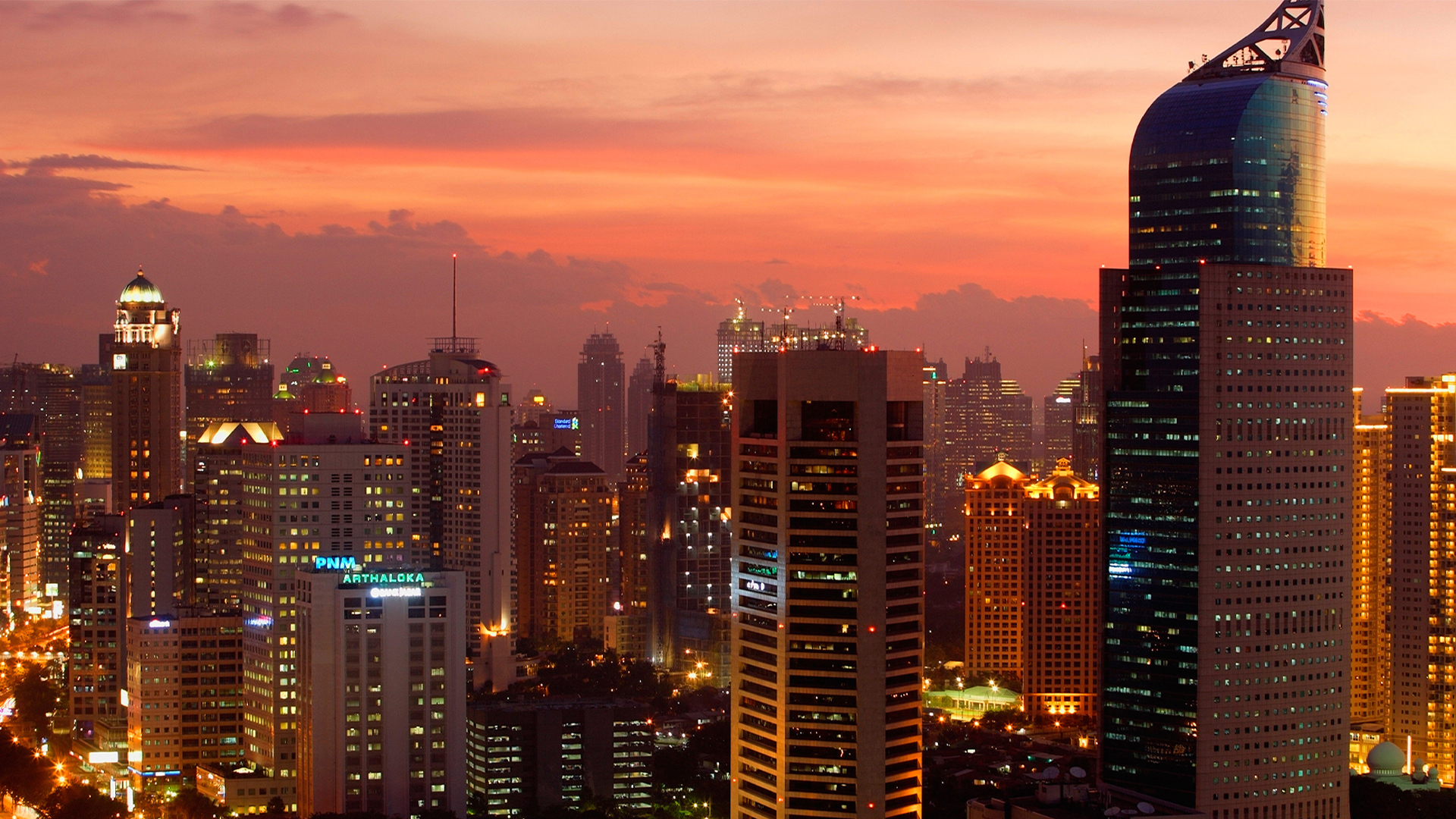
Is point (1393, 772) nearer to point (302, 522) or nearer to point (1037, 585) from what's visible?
point (1037, 585)

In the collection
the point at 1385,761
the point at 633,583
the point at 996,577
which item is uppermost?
the point at 996,577

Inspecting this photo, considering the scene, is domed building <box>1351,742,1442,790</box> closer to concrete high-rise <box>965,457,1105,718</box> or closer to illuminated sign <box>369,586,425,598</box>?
concrete high-rise <box>965,457,1105,718</box>

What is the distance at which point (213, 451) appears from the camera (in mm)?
134750

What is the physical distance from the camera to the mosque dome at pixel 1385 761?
11500 centimetres

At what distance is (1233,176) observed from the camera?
334 feet

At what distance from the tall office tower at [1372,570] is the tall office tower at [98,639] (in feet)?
284

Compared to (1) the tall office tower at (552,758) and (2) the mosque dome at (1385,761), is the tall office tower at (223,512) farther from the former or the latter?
(2) the mosque dome at (1385,761)

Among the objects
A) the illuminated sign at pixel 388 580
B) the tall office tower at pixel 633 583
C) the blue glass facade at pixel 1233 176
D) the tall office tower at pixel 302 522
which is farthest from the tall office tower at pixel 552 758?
the tall office tower at pixel 633 583

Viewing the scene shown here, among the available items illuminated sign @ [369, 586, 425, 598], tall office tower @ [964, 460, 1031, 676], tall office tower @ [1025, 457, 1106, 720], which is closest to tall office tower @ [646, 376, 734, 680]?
tall office tower @ [964, 460, 1031, 676]

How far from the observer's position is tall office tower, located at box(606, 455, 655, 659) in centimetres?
18225

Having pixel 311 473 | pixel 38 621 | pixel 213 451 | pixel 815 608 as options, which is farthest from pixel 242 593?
pixel 38 621

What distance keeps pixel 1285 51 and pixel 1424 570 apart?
4411cm

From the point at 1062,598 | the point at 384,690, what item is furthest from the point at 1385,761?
the point at 384,690

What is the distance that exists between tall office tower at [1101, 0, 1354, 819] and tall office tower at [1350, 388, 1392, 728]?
32391 mm
